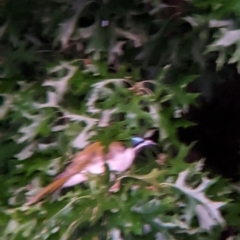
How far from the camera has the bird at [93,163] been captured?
0.82 m

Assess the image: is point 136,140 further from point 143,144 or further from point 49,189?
point 49,189

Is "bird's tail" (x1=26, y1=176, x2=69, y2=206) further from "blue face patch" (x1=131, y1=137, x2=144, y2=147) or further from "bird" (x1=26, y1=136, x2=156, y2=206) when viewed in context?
"blue face patch" (x1=131, y1=137, x2=144, y2=147)

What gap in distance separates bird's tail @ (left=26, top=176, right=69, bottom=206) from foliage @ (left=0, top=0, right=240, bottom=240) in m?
0.02

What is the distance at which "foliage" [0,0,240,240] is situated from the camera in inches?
30.1

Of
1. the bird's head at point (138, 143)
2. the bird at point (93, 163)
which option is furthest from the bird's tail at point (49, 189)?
the bird's head at point (138, 143)

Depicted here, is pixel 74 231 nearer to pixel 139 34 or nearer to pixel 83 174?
pixel 83 174

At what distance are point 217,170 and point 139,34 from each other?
0.41 meters

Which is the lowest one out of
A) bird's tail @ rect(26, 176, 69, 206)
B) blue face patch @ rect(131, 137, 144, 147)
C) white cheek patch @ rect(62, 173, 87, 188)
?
bird's tail @ rect(26, 176, 69, 206)

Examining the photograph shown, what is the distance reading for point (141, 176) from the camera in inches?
31.9

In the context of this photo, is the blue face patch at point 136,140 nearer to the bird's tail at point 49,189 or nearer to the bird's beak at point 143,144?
the bird's beak at point 143,144

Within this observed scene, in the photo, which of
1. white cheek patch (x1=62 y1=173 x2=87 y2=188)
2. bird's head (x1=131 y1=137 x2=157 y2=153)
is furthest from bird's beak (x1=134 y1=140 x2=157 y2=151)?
white cheek patch (x1=62 y1=173 x2=87 y2=188)

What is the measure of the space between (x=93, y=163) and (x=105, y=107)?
0.11 metres

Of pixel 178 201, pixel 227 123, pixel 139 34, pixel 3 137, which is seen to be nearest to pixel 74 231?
pixel 178 201

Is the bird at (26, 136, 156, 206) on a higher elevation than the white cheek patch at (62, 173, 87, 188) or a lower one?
higher
